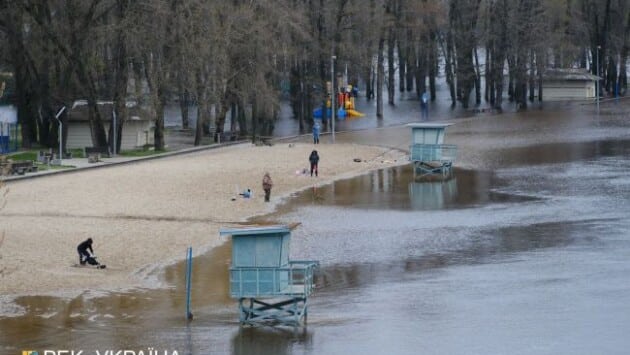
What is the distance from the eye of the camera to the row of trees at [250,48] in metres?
60.2

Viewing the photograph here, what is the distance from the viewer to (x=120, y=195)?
44500 millimetres

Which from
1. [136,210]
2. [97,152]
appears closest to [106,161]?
[97,152]

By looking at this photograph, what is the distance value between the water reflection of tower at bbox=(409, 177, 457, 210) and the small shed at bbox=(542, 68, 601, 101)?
50735mm

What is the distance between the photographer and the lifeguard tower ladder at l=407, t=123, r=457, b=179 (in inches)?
2142

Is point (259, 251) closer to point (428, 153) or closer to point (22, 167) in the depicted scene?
point (22, 167)

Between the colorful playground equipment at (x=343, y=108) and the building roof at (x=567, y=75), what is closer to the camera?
the colorful playground equipment at (x=343, y=108)

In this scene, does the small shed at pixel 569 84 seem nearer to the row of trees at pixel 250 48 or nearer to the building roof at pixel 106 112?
the row of trees at pixel 250 48

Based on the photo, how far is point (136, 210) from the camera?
4097 cm

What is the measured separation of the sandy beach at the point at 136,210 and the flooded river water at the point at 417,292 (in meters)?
1.36

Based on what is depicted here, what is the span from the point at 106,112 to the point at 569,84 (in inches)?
1934

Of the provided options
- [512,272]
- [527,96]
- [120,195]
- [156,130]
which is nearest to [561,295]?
[512,272]

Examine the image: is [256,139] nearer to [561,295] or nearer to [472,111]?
[472,111]

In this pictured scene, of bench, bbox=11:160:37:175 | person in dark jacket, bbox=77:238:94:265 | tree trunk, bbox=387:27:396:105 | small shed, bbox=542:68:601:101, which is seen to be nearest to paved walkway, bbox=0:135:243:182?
bench, bbox=11:160:37:175

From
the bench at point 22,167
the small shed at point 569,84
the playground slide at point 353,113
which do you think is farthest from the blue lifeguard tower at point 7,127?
the small shed at point 569,84
